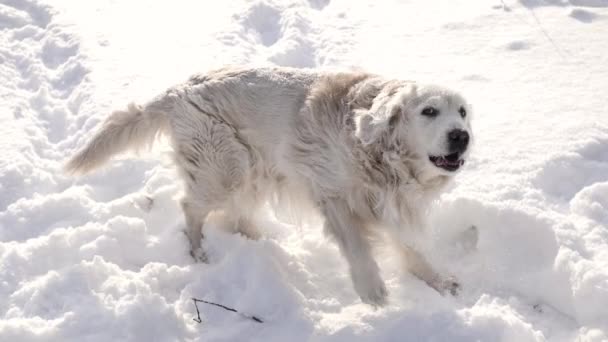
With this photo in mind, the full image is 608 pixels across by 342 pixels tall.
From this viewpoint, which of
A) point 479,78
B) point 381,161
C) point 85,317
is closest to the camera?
point 85,317

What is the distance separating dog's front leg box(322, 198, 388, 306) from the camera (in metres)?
3.55

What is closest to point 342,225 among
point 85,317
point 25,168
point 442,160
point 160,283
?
point 442,160

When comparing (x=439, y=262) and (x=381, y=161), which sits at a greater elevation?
(x=381, y=161)

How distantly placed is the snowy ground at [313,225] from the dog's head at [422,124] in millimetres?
818

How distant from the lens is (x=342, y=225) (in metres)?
3.71

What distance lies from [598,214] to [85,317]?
3.23 m

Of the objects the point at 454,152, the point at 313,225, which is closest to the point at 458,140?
the point at 454,152

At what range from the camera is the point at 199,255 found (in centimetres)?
396

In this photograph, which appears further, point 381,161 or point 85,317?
point 381,161

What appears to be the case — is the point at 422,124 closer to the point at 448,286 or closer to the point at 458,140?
the point at 458,140

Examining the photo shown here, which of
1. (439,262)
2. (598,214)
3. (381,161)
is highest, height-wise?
(381,161)

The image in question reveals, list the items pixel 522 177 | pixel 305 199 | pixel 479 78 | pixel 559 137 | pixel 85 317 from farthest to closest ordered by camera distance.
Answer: pixel 479 78 < pixel 559 137 < pixel 522 177 < pixel 305 199 < pixel 85 317

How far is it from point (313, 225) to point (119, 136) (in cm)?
144

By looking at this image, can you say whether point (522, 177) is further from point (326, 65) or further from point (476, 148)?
point (326, 65)
